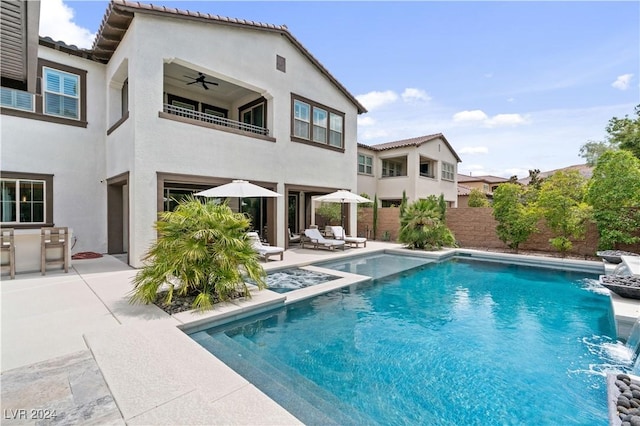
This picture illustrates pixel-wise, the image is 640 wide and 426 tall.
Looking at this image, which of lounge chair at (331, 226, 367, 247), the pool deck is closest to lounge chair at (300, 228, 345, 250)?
lounge chair at (331, 226, 367, 247)

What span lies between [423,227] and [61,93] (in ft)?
56.1

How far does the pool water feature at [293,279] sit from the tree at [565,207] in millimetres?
11916

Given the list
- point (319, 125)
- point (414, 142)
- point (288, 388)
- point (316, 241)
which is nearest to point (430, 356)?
point (288, 388)

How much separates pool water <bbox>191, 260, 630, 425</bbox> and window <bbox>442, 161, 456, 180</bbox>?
20.5m

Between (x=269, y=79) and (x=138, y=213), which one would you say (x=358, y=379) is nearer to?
(x=138, y=213)

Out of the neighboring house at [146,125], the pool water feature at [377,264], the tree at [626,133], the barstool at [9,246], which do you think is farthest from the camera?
the tree at [626,133]

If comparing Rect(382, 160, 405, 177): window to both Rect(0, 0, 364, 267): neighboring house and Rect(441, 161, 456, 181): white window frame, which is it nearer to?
Rect(441, 161, 456, 181): white window frame

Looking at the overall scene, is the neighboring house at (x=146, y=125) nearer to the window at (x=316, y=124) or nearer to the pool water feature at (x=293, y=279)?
the window at (x=316, y=124)

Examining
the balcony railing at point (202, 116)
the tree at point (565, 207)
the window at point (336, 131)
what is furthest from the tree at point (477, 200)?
the balcony railing at point (202, 116)

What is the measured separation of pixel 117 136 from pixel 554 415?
13980 millimetres

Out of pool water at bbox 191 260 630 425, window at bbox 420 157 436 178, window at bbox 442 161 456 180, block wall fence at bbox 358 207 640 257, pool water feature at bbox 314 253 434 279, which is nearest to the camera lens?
pool water at bbox 191 260 630 425

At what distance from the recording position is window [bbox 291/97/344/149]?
49.9 feet

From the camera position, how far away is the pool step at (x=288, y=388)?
136 inches

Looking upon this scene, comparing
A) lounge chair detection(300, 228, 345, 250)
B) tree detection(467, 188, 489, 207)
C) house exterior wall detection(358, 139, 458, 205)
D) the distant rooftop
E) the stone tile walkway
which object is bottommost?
the stone tile walkway
